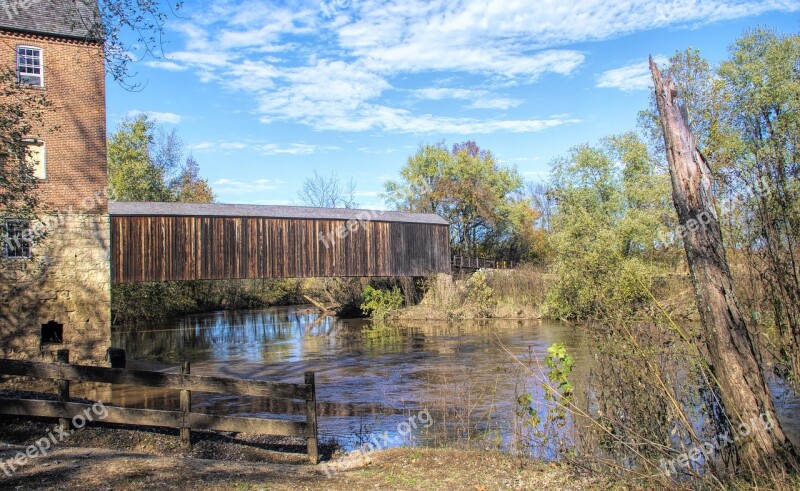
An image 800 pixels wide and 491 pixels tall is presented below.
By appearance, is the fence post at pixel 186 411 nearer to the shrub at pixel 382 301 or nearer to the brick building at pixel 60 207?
the brick building at pixel 60 207

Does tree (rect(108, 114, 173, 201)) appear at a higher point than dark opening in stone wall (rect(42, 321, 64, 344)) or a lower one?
higher

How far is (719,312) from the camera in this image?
4992 mm

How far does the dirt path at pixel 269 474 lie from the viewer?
5.39 m

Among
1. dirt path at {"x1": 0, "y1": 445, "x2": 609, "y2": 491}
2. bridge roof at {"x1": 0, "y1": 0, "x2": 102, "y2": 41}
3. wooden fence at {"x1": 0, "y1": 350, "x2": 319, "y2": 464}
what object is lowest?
dirt path at {"x1": 0, "y1": 445, "x2": 609, "y2": 491}

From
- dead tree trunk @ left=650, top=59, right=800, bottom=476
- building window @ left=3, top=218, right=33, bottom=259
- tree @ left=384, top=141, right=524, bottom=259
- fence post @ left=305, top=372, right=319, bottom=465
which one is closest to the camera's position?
dead tree trunk @ left=650, top=59, right=800, bottom=476

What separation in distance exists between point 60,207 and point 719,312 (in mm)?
15589

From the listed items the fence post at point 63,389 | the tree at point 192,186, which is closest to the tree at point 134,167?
the tree at point 192,186

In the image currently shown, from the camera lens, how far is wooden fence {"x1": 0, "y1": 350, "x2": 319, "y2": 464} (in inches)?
274

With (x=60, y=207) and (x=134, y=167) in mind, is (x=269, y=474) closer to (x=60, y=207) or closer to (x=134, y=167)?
(x=60, y=207)

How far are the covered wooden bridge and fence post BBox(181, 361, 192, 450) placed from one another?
1788 cm

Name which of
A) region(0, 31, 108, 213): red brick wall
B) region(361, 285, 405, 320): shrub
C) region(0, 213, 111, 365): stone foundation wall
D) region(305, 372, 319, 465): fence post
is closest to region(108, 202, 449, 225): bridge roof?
region(361, 285, 405, 320): shrub

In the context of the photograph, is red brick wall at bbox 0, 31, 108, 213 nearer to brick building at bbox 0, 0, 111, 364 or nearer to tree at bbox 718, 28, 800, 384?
brick building at bbox 0, 0, 111, 364

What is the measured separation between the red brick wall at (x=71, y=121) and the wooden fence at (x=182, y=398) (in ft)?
30.6

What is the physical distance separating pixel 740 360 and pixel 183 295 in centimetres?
3594
